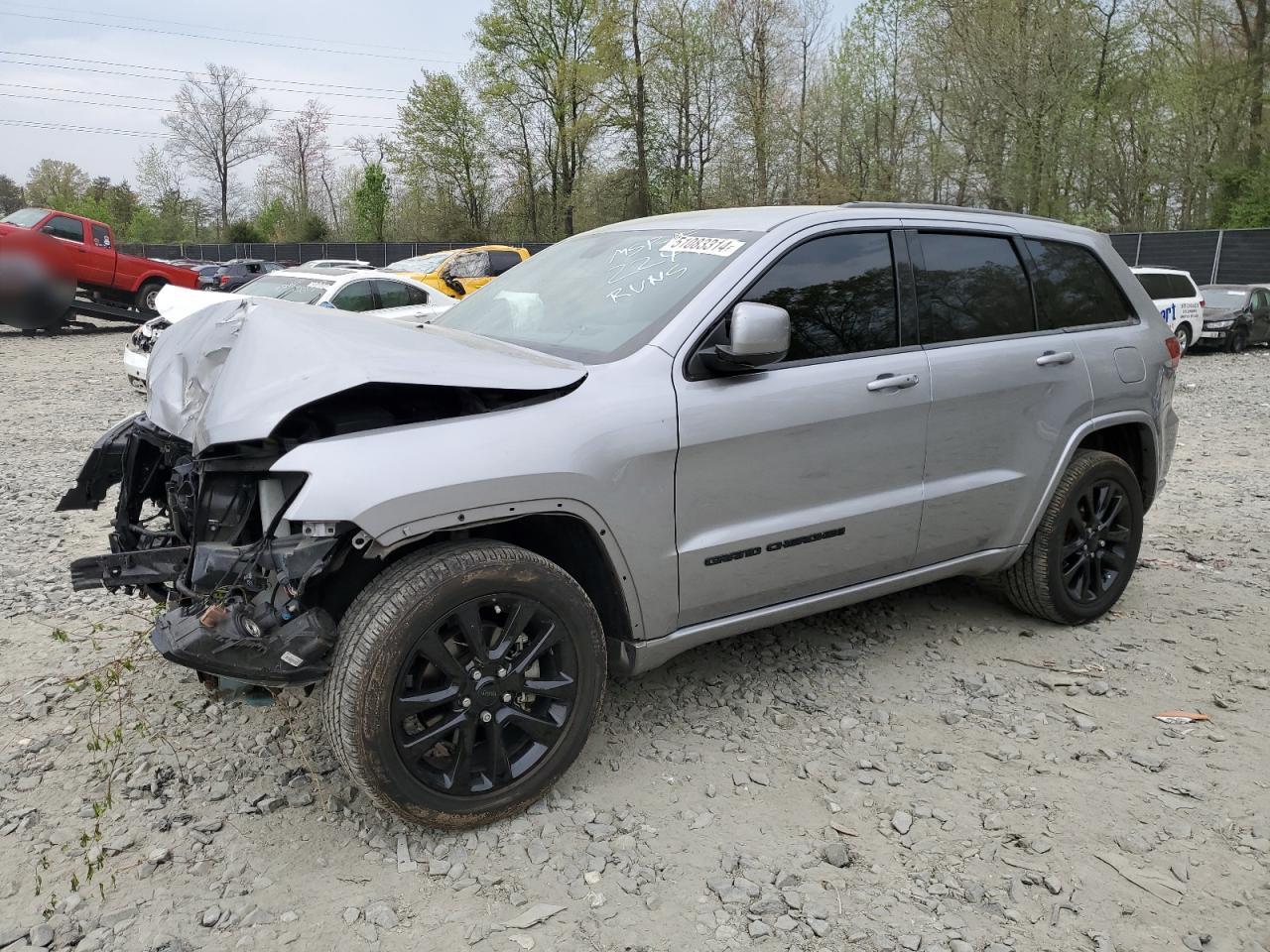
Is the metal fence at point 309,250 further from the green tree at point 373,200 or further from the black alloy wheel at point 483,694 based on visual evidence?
the black alloy wheel at point 483,694

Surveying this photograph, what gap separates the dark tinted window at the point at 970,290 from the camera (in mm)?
3904

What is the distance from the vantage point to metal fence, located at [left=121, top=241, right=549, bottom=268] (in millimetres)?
43500

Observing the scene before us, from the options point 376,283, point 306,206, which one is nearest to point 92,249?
point 376,283

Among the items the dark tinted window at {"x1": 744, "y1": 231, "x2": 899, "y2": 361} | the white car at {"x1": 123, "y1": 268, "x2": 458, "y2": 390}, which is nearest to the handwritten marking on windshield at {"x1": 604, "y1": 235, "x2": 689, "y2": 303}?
the dark tinted window at {"x1": 744, "y1": 231, "x2": 899, "y2": 361}

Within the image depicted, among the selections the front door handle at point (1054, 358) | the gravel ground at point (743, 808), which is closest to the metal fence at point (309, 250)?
the front door handle at point (1054, 358)

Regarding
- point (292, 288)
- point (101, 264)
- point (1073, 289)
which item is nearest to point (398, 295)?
point (292, 288)

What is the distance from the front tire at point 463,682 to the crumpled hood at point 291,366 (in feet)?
1.73

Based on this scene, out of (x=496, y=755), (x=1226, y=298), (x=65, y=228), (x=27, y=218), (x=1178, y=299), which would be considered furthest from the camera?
(x=1226, y=298)

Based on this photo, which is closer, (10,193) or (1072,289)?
(1072,289)

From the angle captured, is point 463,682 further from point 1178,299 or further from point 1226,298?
point 1226,298

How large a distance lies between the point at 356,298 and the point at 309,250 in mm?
37273

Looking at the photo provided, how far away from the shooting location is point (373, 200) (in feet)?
161

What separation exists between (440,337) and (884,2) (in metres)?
39.0

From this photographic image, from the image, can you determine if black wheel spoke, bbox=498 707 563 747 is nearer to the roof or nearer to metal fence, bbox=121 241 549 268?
the roof
